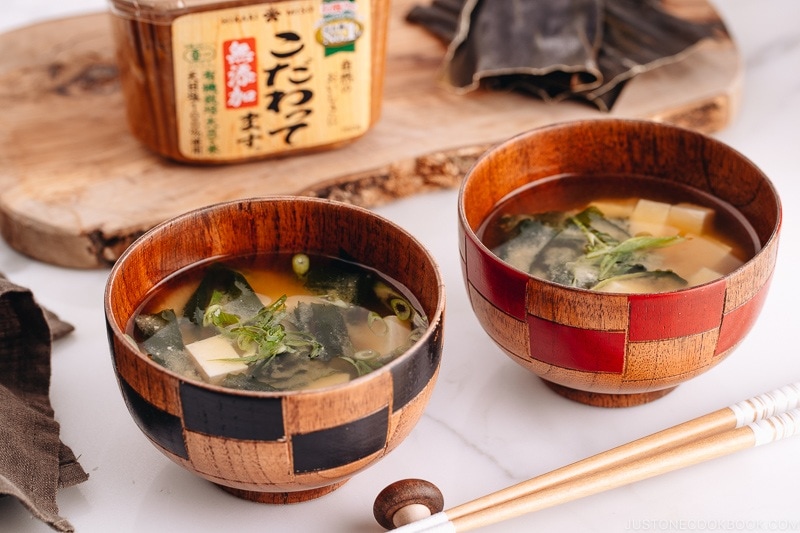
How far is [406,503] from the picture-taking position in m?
1.14

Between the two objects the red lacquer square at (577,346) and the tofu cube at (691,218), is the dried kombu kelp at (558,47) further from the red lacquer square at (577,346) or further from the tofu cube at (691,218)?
the red lacquer square at (577,346)

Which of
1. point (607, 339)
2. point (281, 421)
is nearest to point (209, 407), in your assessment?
point (281, 421)

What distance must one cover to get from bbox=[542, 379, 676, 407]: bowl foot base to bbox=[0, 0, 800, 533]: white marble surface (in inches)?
0.5

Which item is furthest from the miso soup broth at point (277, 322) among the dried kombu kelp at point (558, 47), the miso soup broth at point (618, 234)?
the dried kombu kelp at point (558, 47)

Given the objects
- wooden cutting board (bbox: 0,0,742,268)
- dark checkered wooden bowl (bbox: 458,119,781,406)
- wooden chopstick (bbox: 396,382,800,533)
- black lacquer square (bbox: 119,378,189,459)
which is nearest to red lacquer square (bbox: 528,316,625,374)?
dark checkered wooden bowl (bbox: 458,119,781,406)

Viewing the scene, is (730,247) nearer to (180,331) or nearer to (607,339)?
(607,339)

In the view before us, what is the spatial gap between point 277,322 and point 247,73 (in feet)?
2.11

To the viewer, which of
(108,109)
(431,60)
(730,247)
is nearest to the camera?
(730,247)

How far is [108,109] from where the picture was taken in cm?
202

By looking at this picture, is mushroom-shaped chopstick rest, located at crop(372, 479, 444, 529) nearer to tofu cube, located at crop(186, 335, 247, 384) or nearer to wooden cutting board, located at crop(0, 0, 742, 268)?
tofu cube, located at crop(186, 335, 247, 384)

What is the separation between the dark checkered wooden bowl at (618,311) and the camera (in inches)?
45.9

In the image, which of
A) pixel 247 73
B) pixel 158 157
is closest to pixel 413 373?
pixel 247 73

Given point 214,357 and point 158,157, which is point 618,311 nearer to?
point 214,357

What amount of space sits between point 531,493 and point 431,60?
1248 millimetres
